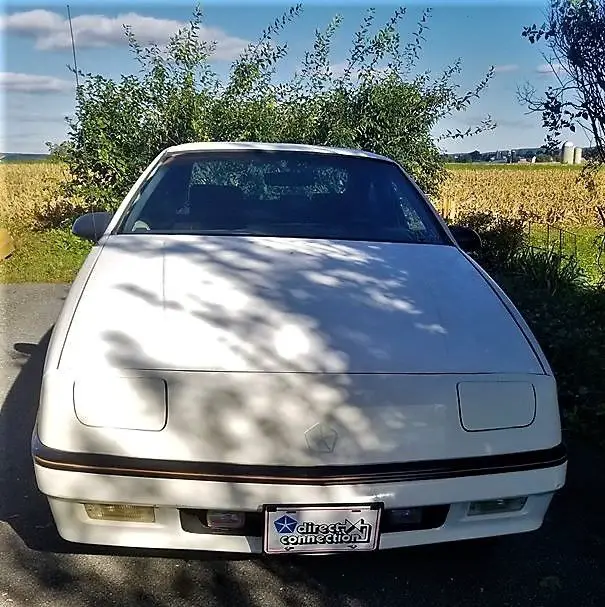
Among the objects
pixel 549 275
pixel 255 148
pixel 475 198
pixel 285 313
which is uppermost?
pixel 255 148

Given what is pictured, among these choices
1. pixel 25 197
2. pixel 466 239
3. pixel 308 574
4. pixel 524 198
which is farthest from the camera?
pixel 524 198

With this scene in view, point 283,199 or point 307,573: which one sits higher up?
point 283,199

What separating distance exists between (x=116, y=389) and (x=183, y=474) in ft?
1.07

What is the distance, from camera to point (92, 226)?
3.66 meters

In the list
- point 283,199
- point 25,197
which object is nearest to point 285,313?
point 283,199

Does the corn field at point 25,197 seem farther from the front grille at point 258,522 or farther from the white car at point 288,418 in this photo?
the front grille at point 258,522

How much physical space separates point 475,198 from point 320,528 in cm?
1447

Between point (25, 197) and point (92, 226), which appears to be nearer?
point (92, 226)

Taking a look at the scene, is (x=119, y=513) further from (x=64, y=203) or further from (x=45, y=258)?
(x=64, y=203)

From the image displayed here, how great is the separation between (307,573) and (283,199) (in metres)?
1.91

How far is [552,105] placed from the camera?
5.40m

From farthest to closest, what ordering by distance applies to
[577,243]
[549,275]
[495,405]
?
[577,243] < [549,275] < [495,405]

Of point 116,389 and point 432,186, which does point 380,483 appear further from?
point 432,186

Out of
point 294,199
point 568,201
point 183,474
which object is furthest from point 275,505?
point 568,201
